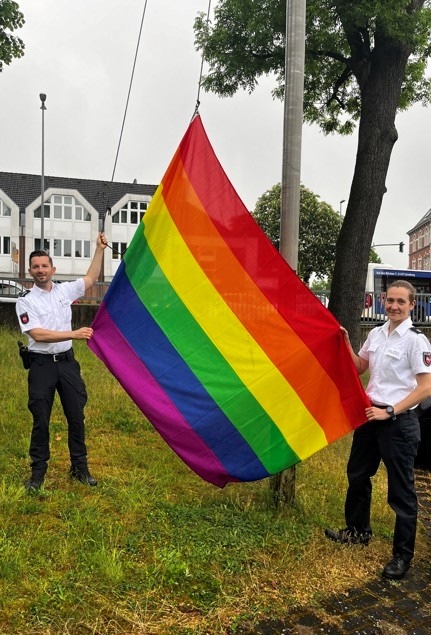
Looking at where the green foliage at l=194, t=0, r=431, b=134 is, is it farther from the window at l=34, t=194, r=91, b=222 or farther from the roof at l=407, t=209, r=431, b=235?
the roof at l=407, t=209, r=431, b=235

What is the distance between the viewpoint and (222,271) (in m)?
4.21

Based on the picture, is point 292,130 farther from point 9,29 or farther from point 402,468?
point 9,29

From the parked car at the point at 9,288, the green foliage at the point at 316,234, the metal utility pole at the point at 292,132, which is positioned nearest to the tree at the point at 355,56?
the metal utility pole at the point at 292,132

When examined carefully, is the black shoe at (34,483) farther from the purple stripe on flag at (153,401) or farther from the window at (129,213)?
the window at (129,213)

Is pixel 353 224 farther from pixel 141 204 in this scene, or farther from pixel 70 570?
pixel 141 204

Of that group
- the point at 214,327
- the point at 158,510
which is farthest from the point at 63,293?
the point at 158,510

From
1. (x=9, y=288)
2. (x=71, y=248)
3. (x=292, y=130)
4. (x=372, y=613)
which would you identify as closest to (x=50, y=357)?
(x=292, y=130)

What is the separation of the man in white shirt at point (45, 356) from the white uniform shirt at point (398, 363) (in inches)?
87.6

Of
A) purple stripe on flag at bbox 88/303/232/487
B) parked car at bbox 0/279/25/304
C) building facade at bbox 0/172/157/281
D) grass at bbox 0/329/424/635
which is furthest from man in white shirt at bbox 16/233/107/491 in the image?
building facade at bbox 0/172/157/281

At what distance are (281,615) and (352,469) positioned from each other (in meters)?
1.30

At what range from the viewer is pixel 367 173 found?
10.7 metres

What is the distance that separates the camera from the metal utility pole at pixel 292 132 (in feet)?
15.2

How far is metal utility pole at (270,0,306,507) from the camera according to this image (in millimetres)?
4633

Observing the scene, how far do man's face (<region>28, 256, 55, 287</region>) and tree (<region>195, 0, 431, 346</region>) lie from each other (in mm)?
7230
